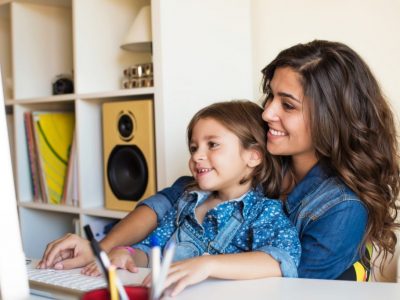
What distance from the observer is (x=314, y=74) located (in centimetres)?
123

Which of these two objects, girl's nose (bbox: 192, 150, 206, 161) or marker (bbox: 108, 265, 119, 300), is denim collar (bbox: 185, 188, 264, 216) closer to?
girl's nose (bbox: 192, 150, 206, 161)

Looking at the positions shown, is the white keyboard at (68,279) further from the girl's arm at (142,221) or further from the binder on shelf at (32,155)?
the binder on shelf at (32,155)

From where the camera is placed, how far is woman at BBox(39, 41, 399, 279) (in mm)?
1114

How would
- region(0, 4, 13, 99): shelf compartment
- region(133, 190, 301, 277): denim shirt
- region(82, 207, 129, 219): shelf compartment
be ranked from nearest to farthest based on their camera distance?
region(133, 190, 301, 277): denim shirt, region(82, 207, 129, 219): shelf compartment, region(0, 4, 13, 99): shelf compartment

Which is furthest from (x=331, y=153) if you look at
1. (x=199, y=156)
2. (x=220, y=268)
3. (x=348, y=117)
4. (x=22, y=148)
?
(x=22, y=148)

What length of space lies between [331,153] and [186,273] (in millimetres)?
594

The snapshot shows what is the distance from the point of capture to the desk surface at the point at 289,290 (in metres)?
0.68

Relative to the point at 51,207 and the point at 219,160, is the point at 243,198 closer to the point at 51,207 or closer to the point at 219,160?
the point at 219,160

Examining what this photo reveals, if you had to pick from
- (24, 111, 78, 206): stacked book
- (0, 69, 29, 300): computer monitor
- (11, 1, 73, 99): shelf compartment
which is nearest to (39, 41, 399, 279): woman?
(0, 69, 29, 300): computer monitor

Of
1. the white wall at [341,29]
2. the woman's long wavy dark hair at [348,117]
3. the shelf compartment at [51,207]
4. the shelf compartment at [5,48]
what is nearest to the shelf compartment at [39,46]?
the shelf compartment at [5,48]

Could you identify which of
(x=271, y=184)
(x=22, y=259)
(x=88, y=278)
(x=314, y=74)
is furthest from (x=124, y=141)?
(x=22, y=259)

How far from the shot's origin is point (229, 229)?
1.23 m

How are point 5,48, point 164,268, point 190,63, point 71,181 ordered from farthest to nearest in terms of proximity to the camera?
point 5,48 → point 71,181 → point 190,63 → point 164,268

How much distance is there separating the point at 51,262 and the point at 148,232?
443mm
